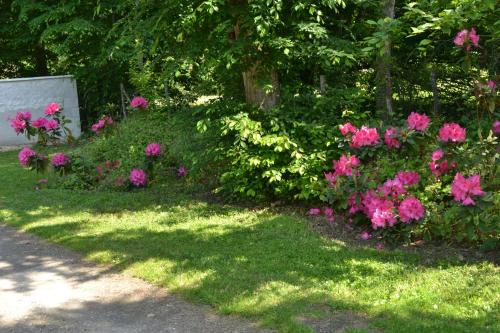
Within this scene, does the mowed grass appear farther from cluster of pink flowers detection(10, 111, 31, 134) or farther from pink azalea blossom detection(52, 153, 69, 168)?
cluster of pink flowers detection(10, 111, 31, 134)

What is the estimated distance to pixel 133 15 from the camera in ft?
26.6

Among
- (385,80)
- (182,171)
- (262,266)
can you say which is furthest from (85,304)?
A: (385,80)

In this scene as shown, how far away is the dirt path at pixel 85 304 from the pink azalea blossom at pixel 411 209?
206 cm

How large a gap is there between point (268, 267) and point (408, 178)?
173 centimetres

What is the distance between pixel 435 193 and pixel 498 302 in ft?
5.71

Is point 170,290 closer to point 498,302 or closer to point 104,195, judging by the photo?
point 498,302

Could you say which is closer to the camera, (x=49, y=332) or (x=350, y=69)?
(x=49, y=332)

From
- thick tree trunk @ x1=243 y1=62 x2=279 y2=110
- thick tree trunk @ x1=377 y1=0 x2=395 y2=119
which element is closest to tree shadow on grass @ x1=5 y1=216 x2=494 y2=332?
thick tree trunk @ x1=243 y1=62 x2=279 y2=110

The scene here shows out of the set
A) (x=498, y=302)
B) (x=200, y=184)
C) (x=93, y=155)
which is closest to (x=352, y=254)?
(x=498, y=302)

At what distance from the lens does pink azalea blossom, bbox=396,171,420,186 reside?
6.03 metres

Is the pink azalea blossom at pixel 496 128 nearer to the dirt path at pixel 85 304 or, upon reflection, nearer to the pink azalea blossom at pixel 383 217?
the pink azalea blossom at pixel 383 217

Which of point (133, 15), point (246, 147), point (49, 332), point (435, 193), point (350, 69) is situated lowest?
point (49, 332)

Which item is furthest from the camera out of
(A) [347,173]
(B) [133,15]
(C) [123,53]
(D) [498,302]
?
(C) [123,53]

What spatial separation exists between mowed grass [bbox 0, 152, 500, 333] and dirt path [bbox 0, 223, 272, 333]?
18cm
